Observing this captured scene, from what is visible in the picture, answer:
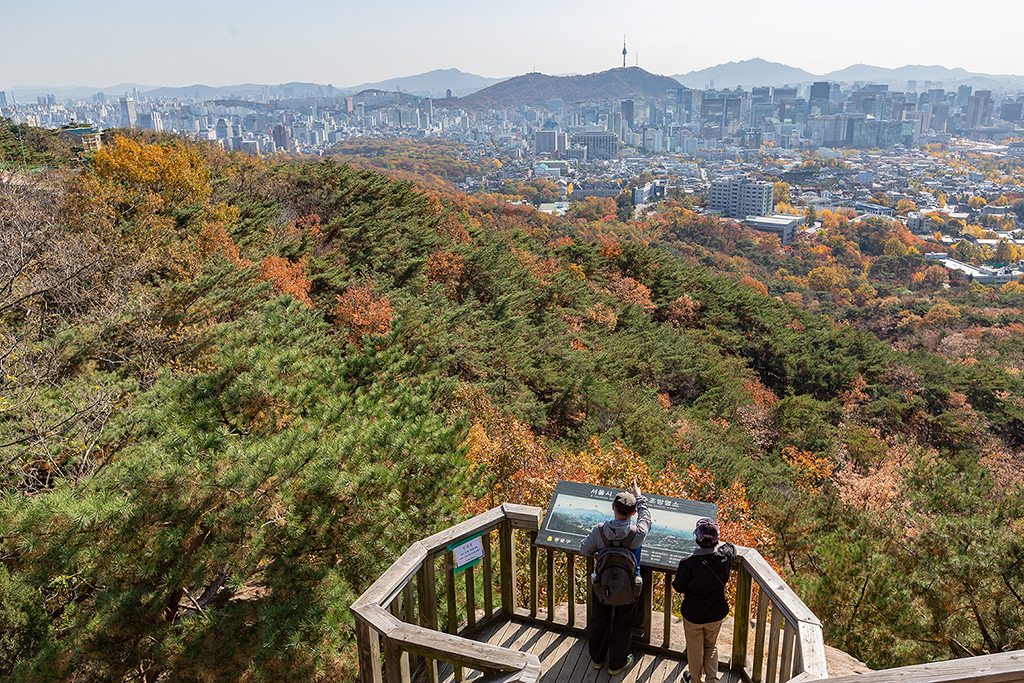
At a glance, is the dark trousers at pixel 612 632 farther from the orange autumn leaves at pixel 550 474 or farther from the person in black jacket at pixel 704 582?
the orange autumn leaves at pixel 550 474

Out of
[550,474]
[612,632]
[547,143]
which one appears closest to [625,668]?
[612,632]

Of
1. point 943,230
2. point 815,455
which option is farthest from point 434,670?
point 943,230

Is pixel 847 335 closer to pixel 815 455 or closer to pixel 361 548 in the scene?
pixel 815 455

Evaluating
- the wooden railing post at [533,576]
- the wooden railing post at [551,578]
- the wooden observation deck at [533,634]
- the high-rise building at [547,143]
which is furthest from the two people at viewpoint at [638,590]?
the high-rise building at [547,143]

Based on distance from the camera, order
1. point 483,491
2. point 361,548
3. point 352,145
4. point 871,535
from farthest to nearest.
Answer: point 352,145 < point 871,535 < point 483,491 < point 361,548

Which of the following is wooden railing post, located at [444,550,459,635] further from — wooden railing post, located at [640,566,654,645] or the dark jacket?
the dark jacket

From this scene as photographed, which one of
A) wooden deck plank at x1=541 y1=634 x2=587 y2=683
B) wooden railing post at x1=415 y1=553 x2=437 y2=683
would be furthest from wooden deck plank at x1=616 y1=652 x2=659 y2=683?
wooden railing post at x1=415 y1=553 x2=437 y2=683
